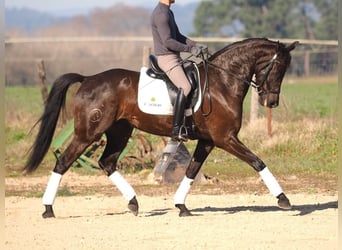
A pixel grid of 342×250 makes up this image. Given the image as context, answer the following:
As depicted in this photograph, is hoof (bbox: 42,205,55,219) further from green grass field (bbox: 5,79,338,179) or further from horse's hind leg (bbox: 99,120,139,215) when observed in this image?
green grass field (bbox: 5,79,338,179)

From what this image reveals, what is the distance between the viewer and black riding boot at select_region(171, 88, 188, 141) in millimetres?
12227

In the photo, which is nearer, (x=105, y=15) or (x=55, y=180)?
(x=55, y=180)

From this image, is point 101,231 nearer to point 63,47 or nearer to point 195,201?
point 195,201

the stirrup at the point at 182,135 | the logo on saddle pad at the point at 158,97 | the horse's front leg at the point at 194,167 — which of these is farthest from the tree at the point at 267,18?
the stirrup at the point at 182,135

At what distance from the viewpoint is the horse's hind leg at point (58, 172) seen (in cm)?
1243

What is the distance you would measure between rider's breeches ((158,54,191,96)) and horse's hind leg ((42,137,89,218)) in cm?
137

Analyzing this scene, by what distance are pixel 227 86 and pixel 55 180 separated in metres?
2.43

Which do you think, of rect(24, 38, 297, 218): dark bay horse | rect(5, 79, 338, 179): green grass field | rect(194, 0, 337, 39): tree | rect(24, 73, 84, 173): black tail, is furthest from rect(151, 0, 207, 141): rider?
rect(194, 0, 337, 39): tree

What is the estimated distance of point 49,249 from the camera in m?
10.2

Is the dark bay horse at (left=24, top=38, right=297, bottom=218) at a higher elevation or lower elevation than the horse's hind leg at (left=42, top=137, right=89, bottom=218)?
higher

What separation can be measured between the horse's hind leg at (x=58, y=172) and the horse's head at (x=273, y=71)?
2.34 meters

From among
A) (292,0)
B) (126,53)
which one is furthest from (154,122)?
(292,0)

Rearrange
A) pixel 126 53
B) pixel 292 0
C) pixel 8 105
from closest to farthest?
pixel 8 105 → pixel 126 53 → pixel 292 0

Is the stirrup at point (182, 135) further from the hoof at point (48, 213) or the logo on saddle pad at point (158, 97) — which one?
the hoof at point (48, 213)
